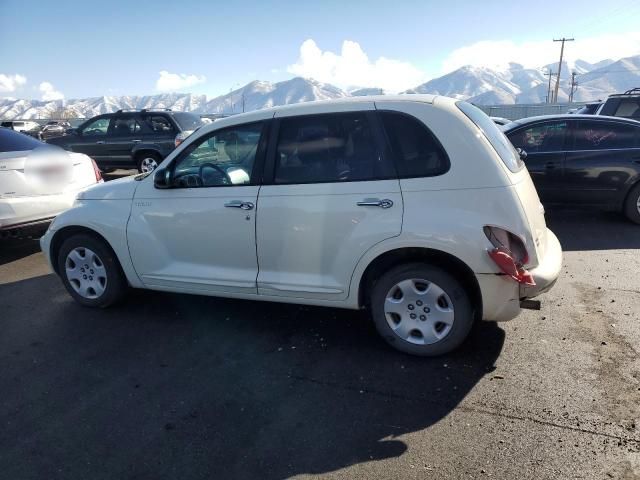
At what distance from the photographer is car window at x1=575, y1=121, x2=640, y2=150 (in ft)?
21.7

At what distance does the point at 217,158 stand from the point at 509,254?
236cm

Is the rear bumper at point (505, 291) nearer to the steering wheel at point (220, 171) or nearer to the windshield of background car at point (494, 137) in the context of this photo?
the windshield of background car at point (494, 137)

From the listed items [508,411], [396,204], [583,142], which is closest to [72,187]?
[396,204]

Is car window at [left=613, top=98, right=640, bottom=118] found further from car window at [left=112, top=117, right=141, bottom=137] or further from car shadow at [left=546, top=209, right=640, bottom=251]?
car window at [left=112, top=117, right=141, bottom=137]

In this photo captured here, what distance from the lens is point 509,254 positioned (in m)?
3.05

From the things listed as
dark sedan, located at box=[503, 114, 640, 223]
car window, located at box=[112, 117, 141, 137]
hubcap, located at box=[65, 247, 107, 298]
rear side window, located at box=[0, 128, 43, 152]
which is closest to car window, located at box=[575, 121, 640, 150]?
dark sedan, located at box=[503, 114, 640, 223]

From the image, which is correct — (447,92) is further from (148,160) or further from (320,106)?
(320,106)

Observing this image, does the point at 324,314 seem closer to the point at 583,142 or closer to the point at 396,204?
the point at 396,204

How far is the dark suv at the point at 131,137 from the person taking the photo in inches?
445

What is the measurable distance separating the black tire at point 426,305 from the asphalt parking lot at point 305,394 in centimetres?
10

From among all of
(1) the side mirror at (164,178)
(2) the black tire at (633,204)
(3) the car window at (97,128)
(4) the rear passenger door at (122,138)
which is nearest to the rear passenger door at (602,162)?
(2) the black tire at (633,204)

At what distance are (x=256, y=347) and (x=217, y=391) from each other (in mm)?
617

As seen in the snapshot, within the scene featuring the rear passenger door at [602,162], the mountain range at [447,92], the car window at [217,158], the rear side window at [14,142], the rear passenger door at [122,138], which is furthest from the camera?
the mountain range at [447,92]

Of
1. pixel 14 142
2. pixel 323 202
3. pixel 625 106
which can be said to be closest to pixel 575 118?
pixel 323 202
